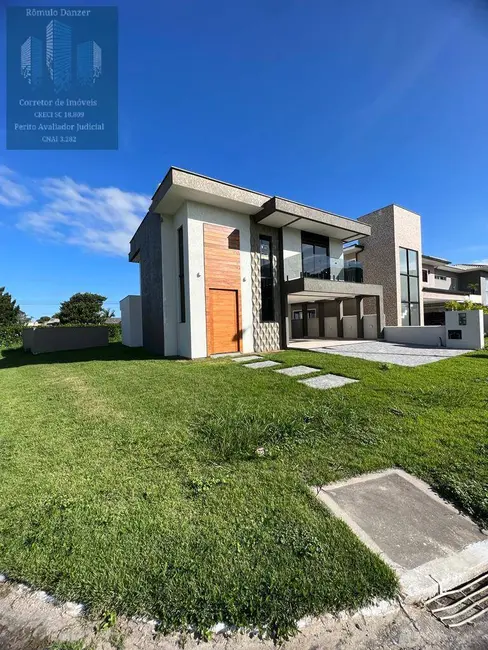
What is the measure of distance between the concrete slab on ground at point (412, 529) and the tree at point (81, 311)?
157 ft

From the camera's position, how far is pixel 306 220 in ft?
44.1

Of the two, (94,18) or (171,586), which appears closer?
(171,586)

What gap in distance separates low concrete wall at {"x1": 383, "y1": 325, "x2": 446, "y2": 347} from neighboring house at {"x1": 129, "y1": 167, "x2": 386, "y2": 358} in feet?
7.39

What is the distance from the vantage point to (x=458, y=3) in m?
5.41

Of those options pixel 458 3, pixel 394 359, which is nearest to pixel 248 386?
pixel 394 359

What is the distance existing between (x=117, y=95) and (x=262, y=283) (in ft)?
28.5

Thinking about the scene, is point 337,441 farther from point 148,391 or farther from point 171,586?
point 148,391

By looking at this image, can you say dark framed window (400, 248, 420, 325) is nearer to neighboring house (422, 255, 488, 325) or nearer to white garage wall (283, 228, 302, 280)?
neighboring house (422, 255, 488, 325)

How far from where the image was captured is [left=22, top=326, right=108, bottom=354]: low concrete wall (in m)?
18.0

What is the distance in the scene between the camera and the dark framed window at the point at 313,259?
46.1ft

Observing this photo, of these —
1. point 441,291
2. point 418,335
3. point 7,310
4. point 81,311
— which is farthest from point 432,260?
point 7,310

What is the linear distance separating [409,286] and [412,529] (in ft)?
66.4

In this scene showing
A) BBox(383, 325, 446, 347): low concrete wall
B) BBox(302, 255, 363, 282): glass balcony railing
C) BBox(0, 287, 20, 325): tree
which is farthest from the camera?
BBox(0, 287, 20, 325): tree

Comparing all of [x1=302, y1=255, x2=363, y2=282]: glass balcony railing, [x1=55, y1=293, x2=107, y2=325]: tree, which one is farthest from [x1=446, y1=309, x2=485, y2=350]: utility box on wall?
[x1=55, y1=293, x2=107, y2=325]: tree
